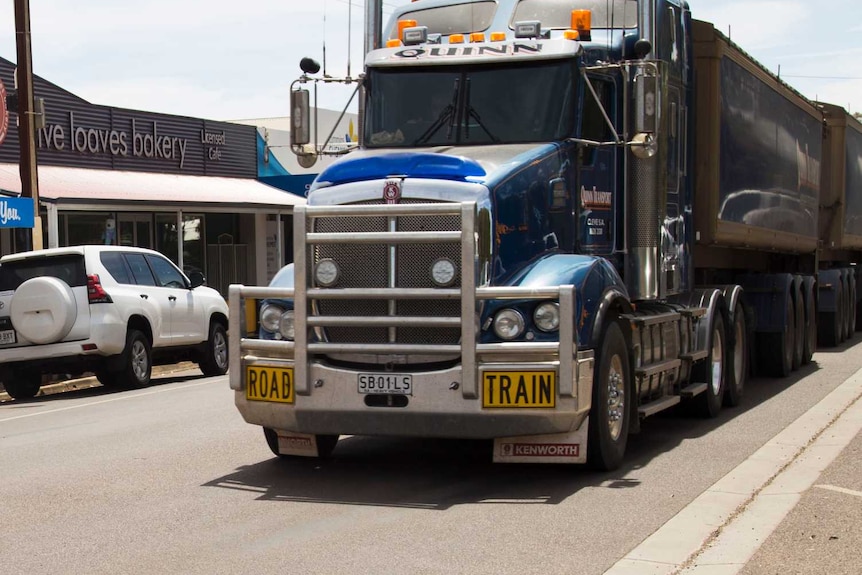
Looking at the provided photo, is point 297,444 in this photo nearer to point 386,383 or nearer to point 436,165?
point 386,383

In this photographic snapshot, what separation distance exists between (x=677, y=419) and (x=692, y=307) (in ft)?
3.75

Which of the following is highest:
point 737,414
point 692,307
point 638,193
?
point 638,193

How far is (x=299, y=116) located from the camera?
10.2 meters

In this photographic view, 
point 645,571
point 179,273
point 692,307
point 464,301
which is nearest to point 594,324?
point 464,301

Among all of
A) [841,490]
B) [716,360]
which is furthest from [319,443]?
[716,360]

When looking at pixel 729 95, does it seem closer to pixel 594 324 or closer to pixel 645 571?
pixel 594 324

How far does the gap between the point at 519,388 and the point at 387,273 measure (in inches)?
46.3

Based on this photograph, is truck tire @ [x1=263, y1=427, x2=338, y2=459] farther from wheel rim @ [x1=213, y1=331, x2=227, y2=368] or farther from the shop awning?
the shop awning

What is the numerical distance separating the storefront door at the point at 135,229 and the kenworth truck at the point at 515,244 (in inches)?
768

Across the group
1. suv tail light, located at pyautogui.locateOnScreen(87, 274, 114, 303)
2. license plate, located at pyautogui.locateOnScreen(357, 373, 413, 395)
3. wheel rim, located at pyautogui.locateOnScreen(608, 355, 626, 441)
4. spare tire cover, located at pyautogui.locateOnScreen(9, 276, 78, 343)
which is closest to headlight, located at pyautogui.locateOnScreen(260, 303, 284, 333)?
license plate, located at pyautogui.locateOnScreen(357, 373, 413, 395)

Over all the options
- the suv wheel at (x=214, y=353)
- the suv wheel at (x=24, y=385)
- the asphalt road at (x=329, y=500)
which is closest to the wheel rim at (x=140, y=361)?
the suv wheel at (x=24, y=385)

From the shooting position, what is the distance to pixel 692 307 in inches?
460

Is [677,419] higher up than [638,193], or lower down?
lower down

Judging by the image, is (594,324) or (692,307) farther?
(692,307)
